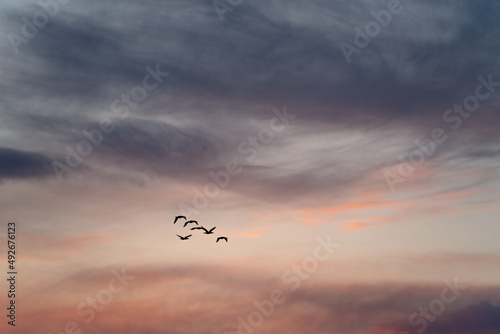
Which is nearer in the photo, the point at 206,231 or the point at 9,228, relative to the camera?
the point at 9,228

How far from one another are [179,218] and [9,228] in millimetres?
31613

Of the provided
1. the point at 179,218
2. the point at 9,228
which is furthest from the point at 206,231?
the point at 9,228

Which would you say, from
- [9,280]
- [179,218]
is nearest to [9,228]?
[9,280]

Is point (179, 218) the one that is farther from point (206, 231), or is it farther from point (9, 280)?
point (9, 280)

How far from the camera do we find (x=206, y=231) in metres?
146

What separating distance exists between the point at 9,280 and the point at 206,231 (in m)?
39.1

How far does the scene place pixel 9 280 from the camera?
13150cm

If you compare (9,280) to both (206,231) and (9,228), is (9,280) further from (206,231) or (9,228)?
(206,231)

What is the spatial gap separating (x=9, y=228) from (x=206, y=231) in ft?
126

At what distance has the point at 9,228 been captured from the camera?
13150 cm

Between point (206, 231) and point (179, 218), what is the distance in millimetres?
9369

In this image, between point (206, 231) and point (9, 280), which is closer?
point (9, 280)

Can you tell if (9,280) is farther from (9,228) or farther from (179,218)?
(179,218)
